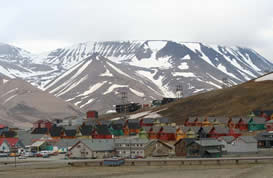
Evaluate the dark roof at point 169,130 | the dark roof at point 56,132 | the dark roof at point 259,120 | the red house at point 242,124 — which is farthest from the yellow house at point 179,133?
the dark roof at point 56,132

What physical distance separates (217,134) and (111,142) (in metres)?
30.8

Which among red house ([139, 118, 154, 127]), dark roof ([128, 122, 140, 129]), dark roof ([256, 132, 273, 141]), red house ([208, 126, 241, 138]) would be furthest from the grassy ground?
red house ([139, 118, 154, 127])

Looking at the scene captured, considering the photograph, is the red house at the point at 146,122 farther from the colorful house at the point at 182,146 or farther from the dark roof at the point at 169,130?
the colorful house at the point at 182,146

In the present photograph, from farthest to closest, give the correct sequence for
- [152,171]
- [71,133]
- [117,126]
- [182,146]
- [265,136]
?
[117,126] → [71,133] → [265,136] → [182,146] → [152,171]

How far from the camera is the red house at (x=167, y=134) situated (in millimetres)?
138750

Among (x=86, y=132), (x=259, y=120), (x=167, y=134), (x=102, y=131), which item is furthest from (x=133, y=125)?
(x=259, y=120)

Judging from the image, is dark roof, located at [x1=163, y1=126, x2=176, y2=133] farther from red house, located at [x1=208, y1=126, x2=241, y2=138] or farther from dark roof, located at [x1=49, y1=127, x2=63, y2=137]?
dark roof, located at [x1=49, y1=127, x2=63, y2=137]

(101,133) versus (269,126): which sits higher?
(269,126)

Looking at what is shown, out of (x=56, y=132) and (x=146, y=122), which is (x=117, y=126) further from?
(x=56, y=132)

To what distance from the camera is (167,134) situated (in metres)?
140

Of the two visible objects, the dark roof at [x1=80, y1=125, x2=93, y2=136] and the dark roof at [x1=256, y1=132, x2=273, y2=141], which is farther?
the dark roof at [x1=80, y1=125, x2=93, y2=136]

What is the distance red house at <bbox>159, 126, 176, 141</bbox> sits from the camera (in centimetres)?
13875

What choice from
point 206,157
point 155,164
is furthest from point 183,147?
point 155,164

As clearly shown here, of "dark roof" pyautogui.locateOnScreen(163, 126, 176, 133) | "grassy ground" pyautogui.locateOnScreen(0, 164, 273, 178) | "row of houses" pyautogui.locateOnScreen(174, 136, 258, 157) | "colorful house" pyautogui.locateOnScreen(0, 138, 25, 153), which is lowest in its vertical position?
"grassy ground" pyautogui.locateOnScreen(0, 164, 273, 178)
